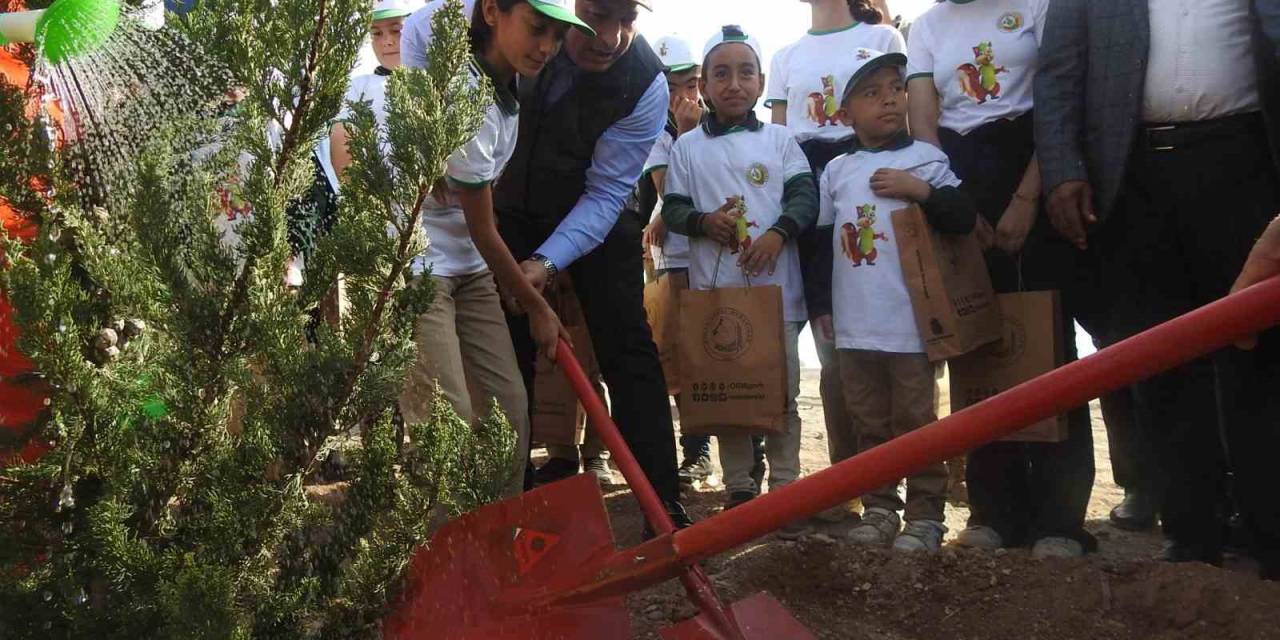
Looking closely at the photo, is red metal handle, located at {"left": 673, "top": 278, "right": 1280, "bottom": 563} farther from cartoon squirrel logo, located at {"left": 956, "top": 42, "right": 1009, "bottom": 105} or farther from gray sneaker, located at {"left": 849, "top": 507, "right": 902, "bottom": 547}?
cartoon squirrel logo, located at {"left": 956, "top": 42, "right": 1009, "bottom": 105}

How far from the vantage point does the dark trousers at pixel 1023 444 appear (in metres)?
3.46

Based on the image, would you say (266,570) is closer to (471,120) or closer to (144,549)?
(144,549)

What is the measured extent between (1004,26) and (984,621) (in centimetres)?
181

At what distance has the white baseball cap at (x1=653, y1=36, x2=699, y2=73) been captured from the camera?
5.04 metres

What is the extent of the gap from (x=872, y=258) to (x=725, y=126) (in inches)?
34.5

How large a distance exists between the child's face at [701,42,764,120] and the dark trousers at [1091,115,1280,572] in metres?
1.39

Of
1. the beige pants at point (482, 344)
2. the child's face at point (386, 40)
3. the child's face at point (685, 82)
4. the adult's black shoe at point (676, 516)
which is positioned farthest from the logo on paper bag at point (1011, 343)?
the child's face at point (386, 40)

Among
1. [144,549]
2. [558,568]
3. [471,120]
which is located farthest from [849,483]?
[144,549]

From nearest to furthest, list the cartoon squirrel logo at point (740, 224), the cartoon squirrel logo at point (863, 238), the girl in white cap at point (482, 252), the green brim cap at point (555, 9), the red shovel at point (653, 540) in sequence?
the red shovel at point (653, 540)
the green brim cap at point (555, 9)
the girl in white cap at point (482, 252)
the cartoon squirrel logo at point (863, 238)
the cartoon squirrel logo at point (740, 224)

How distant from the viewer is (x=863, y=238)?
3707 mm

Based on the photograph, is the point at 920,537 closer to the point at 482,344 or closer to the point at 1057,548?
the point at 1057,548

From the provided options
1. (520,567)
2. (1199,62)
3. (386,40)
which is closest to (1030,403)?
(520,567)

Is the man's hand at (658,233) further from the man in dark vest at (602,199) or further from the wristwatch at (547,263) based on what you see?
the wristwatch at (547,263)

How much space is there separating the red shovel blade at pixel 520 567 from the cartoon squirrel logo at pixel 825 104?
2165 millimetres
